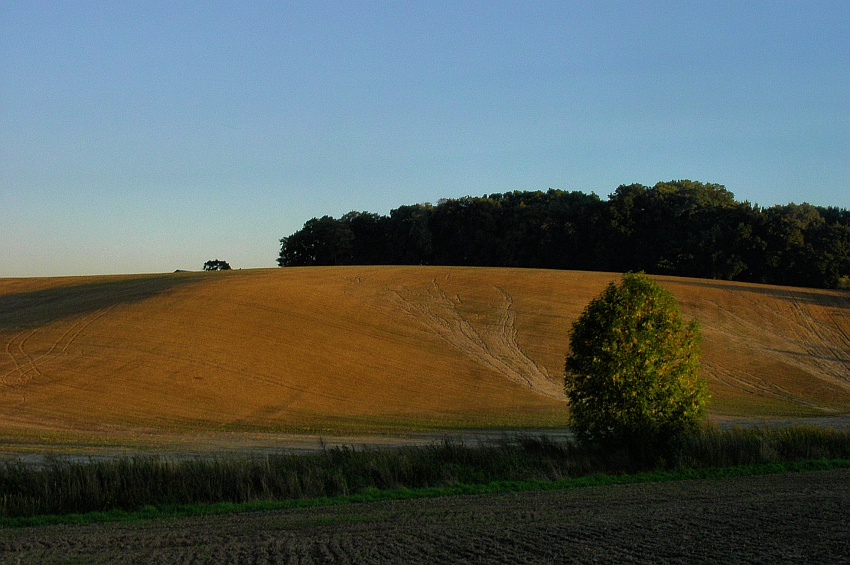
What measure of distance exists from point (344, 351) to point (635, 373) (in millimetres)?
20531

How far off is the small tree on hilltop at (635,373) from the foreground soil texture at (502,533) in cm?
472

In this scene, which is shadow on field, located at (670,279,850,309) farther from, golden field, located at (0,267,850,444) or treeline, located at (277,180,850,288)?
treeline, located at (277,180,850,288)

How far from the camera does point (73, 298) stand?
47000mm

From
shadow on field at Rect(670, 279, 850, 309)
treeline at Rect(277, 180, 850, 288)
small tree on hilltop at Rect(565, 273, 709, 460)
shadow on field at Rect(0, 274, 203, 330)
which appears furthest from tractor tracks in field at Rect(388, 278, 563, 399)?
treeline at Rect(277, 180, 850, 288)

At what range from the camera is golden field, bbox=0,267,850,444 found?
28.1 metres

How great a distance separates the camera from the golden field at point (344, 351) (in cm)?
2814

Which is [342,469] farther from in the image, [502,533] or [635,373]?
[635,373]

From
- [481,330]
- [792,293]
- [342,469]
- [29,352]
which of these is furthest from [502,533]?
[792,293]

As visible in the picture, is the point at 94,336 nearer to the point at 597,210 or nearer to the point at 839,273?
the point at 597,210

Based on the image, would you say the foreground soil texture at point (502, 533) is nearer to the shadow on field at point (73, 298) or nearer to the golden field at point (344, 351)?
the golden field at point (344, 351)

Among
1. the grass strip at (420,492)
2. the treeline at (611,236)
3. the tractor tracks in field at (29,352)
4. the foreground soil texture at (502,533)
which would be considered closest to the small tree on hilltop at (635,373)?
the grass strip at (420,492)

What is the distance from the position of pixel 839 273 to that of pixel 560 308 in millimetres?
29228

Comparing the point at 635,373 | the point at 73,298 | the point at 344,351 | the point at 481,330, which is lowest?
the point at 344,351

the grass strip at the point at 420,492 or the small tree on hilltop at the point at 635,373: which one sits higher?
the small tree on hilltop at the point at 635,373
